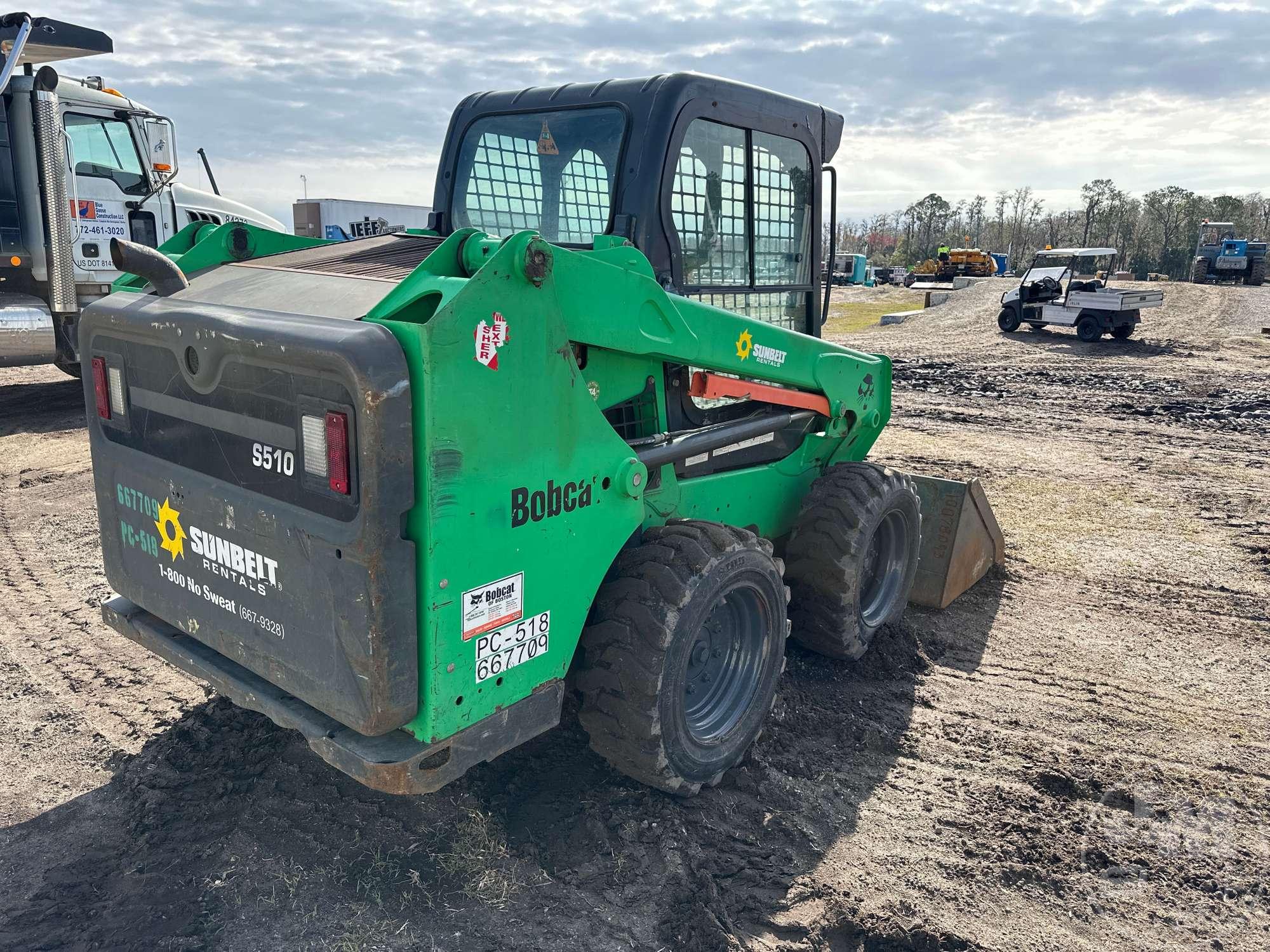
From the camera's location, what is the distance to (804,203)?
4461 millimetres

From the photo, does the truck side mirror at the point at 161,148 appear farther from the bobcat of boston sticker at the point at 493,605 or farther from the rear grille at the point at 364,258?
the bobcat of boston sticker at the point at 493,605

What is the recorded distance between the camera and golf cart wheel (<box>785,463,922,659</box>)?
4270mm

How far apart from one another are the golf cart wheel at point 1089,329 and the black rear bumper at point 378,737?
66.0ft

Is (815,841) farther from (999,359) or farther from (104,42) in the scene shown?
Answer: (999,359)

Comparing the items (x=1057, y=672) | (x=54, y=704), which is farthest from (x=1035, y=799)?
(x=54, y=704)

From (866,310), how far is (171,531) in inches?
1241

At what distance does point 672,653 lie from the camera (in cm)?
309

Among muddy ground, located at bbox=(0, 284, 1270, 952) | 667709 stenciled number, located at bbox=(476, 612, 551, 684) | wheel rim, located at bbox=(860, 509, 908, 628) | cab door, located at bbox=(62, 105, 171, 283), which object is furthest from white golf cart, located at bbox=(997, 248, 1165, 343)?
667709 stenciled number, located at bbox=(476, 612, 551, 684)

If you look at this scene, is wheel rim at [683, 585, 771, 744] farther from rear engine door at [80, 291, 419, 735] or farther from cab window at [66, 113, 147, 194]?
cab window at [66, 113, 147, 194]

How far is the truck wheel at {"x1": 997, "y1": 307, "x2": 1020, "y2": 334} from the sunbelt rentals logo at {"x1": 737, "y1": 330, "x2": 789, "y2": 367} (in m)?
19.9

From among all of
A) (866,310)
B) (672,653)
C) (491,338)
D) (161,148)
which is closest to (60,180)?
(161,148)

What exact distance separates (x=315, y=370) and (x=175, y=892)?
1.74 metres

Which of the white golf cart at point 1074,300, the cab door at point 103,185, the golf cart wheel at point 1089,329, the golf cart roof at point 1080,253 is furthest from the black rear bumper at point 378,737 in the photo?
the golf cart roof at point 1080,253

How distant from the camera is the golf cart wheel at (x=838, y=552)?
14.0 ft
